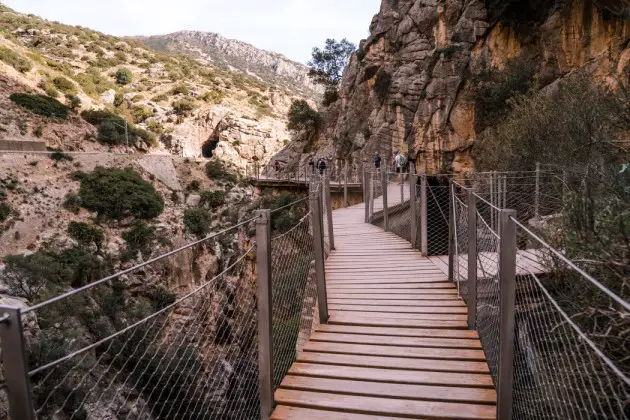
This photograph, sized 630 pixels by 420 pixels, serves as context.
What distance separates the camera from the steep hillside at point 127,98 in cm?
2600

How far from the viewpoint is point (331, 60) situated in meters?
39.0

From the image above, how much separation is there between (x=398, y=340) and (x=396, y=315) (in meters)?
0.57

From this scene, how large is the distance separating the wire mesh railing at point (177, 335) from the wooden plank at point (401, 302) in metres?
0.37

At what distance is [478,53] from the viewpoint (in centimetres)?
2284

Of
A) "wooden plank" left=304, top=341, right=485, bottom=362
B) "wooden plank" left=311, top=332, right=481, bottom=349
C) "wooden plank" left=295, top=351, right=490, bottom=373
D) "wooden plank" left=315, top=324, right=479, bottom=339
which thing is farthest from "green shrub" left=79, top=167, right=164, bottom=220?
"wooden plank" left=295, top=351, right=490, bottom=373

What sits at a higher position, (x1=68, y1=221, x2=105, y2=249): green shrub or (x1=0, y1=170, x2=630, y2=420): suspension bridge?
(x1=0, y1=170, x2=630, y2=420): suspension bridge

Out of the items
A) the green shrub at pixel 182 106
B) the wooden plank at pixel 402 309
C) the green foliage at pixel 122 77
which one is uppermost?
the green foliage at pixel 122 77

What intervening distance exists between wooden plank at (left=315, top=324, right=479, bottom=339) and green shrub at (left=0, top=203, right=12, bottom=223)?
15.3 m

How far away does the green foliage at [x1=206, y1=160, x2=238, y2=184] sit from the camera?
2603 centimetres

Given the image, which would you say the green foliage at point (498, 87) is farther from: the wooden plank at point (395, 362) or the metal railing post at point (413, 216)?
the wooden plank at point (395, 362)

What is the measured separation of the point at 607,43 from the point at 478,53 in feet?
21.9

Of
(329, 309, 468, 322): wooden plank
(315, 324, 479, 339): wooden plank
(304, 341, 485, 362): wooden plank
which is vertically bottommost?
(304, 341, 485, 362): wooden plank

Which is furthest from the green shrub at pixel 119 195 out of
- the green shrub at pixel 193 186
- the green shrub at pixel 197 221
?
the green shrub at pixel 193 186

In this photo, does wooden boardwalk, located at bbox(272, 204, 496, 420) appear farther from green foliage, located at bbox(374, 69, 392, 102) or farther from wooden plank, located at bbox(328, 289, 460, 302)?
green foliage, located at bbox(374, 69, 392, 102)
